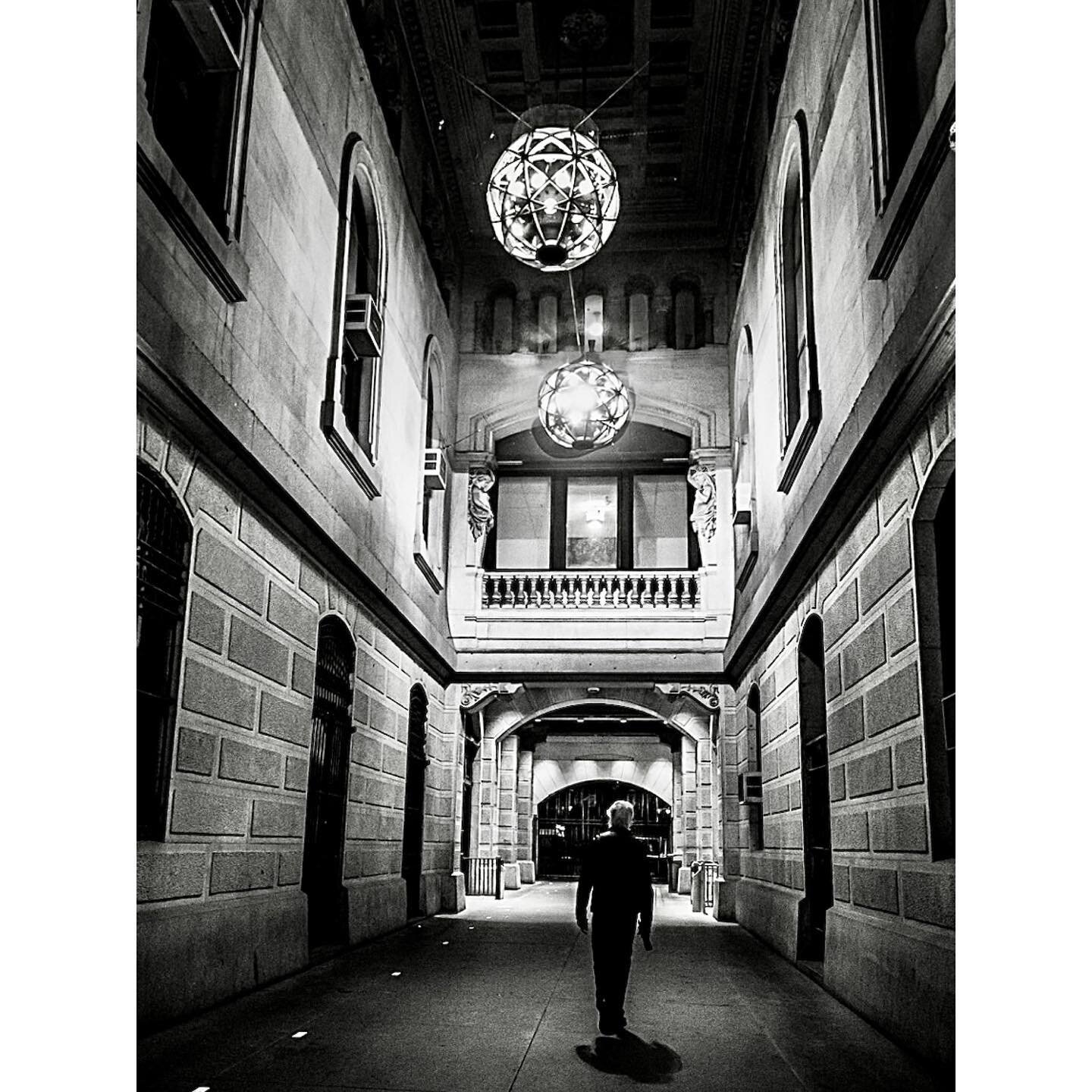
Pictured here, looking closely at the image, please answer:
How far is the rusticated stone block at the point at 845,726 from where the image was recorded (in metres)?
7.72

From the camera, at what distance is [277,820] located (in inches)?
339

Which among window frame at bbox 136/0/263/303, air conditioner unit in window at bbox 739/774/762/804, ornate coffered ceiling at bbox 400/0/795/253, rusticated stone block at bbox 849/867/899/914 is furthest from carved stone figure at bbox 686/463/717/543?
window frame at bbox 136/0/263/303

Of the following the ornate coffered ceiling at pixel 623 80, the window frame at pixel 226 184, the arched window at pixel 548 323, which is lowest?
the window frame at pixel 226 184

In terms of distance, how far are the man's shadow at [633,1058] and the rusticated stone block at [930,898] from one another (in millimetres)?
1568

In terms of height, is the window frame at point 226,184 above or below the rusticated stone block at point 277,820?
above

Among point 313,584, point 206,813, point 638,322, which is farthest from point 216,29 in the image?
point 638,322

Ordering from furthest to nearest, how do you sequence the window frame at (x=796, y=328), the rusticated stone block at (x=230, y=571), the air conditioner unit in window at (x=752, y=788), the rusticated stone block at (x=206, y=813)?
the air conditioner unit in window at (x=752, y=788) → the window frame at (x=796, y=328) → the rusticated stone block at (x=230, y=571) → the rusticated stone block at (x=206, y=813)

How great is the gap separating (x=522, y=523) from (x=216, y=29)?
11.8 m

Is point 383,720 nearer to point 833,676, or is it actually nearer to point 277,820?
point 277,820

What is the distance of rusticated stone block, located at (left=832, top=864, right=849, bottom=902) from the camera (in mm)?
7973

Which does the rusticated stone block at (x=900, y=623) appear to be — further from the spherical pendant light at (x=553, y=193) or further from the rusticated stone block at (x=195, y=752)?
the rusticated stone block at (x=195, y=752)

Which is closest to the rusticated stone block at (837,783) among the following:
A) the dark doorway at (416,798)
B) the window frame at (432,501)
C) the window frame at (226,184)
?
the window frame at (226,184)

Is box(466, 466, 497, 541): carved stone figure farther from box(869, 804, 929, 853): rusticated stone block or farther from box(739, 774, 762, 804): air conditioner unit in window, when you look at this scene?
box(869, 804, 929, 853): rusticated stone block

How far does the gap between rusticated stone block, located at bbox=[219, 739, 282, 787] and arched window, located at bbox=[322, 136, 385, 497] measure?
10.2 ft
